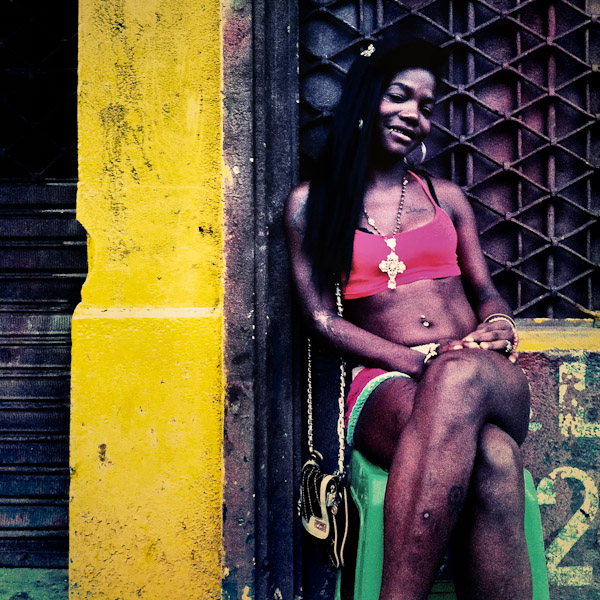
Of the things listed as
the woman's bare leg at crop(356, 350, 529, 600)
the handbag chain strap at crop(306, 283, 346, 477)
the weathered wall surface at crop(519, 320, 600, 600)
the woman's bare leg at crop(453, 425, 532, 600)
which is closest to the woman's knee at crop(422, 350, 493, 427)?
the woman's bare leg at crop(356, 350, 529, 600)

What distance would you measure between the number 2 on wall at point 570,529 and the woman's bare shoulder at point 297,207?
1479 millimetres

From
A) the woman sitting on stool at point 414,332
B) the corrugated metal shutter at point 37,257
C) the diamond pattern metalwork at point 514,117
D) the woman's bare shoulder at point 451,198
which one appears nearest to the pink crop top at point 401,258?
the woman sitting on stool at point 414,332

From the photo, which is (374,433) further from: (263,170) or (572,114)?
(572,114)

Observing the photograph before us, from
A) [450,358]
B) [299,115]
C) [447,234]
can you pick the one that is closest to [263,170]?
[299,115]

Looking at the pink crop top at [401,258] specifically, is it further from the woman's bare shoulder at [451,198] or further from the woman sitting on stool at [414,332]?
the woman's bare shoulder at [451,198]

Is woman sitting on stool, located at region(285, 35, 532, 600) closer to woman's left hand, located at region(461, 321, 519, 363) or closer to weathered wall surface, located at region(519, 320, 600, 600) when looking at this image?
woman's left hand, located at region(461, 321, 519, 363)

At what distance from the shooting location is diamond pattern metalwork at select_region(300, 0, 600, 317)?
228 centimetres

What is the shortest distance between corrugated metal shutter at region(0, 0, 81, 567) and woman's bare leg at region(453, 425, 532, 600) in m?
1.72

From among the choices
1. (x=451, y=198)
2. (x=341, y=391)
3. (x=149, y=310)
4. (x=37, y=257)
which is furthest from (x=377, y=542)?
(x=37, y=257)

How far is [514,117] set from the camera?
233 cm

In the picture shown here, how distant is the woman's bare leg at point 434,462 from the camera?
131 cm

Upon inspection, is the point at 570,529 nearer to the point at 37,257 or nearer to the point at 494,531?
the point at 494,531

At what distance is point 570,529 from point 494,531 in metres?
1.05

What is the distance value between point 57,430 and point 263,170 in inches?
57.4
